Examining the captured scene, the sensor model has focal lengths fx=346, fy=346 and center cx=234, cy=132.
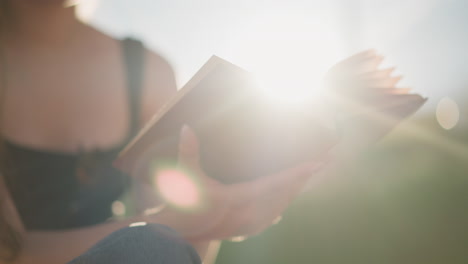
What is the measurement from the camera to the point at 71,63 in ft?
5.98

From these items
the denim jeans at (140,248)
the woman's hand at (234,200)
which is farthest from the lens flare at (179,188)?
the denim jeans at (140,248)

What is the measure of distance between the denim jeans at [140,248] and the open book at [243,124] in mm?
302

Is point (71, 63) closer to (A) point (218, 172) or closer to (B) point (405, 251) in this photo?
(A) point (218, 172)

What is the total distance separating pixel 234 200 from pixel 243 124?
0.26 metres

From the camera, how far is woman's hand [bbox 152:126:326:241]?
1.00 meters

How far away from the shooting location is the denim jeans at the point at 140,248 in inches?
22.9

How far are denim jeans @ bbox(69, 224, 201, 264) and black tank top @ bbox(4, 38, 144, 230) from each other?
3.42 feet

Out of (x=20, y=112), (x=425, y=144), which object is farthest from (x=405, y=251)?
(x=20, y=112)

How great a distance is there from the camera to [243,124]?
0.91 meters

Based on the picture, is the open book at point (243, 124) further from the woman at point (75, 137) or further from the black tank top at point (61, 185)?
the black tank top at point (61, 185)

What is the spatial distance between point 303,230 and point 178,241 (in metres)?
2.77

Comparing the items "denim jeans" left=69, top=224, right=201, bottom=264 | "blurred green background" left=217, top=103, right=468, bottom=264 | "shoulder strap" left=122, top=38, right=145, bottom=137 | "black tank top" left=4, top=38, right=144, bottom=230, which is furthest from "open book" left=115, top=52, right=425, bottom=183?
"blurred green background" left=217, top=103, right=468, bottom=264

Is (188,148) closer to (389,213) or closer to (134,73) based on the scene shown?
(134,73)

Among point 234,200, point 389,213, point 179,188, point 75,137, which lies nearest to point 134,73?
point 75,137
